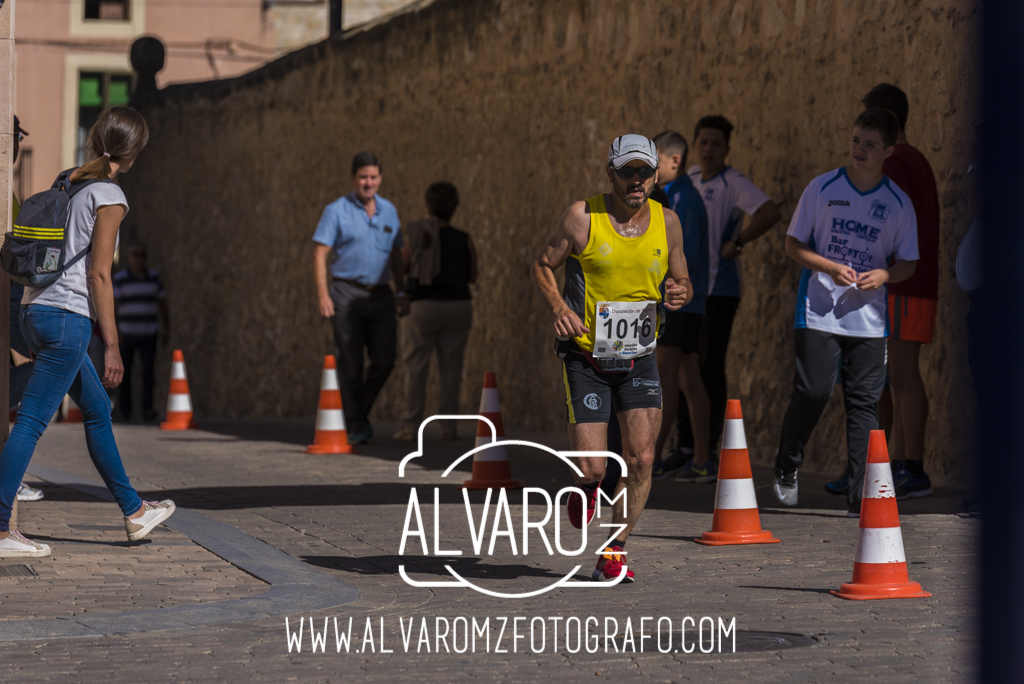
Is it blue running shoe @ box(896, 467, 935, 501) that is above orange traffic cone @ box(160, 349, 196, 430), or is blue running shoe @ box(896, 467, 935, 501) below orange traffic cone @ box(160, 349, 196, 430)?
above

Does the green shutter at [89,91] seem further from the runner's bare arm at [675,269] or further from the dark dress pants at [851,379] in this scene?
the runner's bare arm at [675,269]

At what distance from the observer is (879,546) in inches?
203

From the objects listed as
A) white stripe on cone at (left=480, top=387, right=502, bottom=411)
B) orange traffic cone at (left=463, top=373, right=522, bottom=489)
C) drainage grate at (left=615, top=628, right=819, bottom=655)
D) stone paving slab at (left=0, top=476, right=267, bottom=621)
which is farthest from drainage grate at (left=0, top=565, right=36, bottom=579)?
white stripe on cone at (left=480, top=387, right=502, bottom=411)

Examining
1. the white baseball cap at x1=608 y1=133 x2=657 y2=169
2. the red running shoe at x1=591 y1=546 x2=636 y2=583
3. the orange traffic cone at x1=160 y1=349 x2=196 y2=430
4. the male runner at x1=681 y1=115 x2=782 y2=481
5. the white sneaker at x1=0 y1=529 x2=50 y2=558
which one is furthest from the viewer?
the orange traffic cone at x1=160 y1=349 x2=196 y2=430

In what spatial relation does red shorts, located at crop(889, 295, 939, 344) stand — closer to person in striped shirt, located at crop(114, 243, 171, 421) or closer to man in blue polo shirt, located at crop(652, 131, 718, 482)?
man in blue polo shirt, located at crop(652, 131, 718, 482)

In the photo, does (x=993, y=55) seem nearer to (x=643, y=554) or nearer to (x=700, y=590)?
(x=700, y=590)

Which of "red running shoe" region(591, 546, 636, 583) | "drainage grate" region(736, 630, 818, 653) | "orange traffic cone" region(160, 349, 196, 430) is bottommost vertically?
"orange traffic cone" region(160, 349, 196, 430)

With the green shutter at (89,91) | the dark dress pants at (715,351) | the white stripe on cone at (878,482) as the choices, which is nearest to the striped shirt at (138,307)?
the dark dress pants at (715,351)

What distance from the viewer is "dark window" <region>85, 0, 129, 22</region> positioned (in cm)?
3400

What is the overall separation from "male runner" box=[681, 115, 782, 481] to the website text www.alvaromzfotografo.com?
3.93m

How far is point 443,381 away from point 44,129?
25013 mm

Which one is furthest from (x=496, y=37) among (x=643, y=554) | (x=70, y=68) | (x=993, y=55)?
(x=70, y=68)

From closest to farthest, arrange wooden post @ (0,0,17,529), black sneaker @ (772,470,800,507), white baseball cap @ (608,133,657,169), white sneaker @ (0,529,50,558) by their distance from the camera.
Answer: white baseball cap @ (608,133,657,169), white sneaker @ (0,529,50,558), wooden post @ (0,0,17,529), black sneaker @ (772,470,800,507)

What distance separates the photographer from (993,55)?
1.69m
